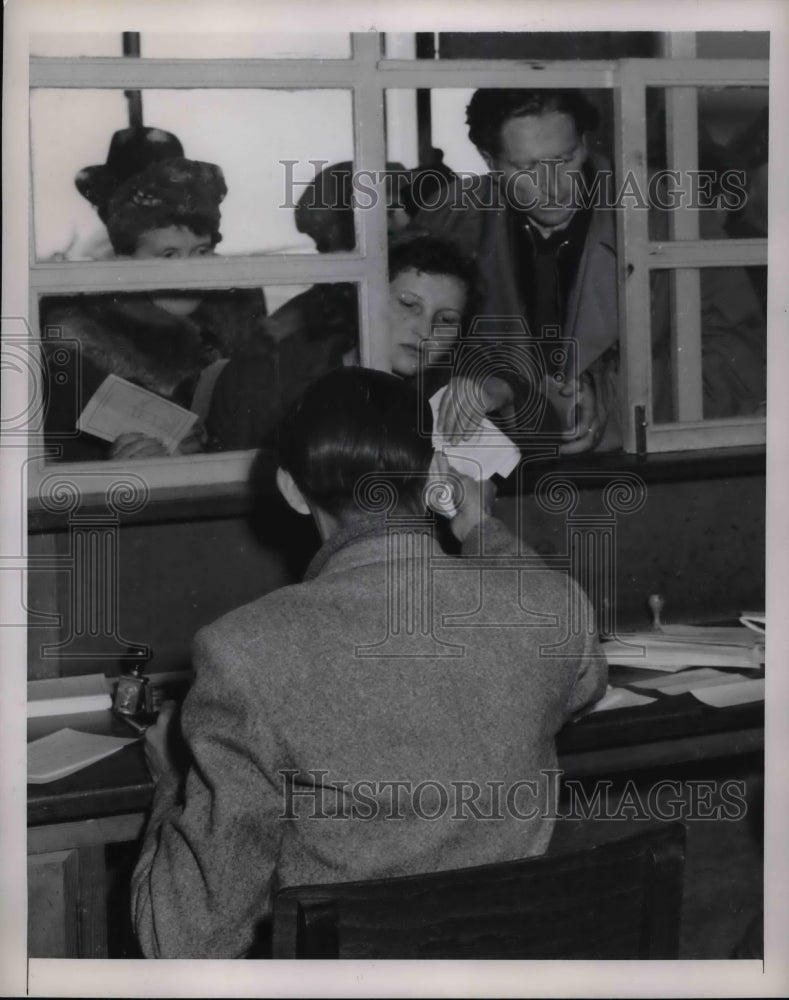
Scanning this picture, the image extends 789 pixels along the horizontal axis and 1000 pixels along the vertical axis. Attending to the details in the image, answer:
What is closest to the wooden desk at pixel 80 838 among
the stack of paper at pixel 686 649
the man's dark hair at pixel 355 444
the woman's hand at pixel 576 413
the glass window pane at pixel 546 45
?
the stack of paper at pixel 686 649

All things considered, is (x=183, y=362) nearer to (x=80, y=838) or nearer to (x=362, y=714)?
(x=80, y=838)

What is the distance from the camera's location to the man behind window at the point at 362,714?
4.65ft

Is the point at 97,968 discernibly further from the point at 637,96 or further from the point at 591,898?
the point at 637,96

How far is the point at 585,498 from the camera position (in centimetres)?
279

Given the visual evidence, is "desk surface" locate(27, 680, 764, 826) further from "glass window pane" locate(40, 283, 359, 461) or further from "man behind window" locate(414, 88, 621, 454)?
"man behind window" locate(414, 88, 621, 454)

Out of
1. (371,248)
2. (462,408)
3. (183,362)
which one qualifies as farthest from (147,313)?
(462,408)

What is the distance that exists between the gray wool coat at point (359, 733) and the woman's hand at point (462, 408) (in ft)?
3.63

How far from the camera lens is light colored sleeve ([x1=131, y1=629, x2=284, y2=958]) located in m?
1.41

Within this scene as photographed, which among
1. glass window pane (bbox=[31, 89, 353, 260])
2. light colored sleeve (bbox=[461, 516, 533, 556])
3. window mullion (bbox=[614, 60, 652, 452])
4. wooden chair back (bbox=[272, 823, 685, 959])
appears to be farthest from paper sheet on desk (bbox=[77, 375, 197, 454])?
wooden chair back (bbox=[272, 823, 685, 959])

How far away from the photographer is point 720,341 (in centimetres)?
281

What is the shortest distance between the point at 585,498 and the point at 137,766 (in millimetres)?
1315

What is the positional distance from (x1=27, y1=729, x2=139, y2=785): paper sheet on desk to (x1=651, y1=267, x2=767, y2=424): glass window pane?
4.95 feet

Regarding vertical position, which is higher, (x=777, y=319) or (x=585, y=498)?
(x=777, y=319)

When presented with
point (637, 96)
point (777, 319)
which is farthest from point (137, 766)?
Result: point (637, 96)
